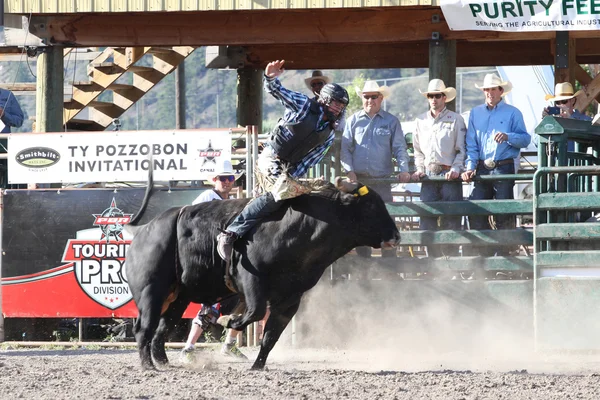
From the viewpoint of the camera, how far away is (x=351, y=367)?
8.20 m

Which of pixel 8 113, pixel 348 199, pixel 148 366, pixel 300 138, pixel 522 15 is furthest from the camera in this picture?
pixel 8 113

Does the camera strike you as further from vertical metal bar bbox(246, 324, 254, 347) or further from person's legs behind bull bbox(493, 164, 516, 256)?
vertical metal bar bbox(246, 324, 254, 347)

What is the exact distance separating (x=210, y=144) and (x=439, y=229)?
8.04ft

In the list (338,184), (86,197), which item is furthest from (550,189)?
(86,197)

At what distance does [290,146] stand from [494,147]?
259 centimetres

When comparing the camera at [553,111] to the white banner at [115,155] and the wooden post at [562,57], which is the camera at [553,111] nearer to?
the wooden post at [562,57]

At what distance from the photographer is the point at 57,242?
398 inches

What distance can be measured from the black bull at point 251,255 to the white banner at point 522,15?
4.21m

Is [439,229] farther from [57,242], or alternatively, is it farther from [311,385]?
[57,242]

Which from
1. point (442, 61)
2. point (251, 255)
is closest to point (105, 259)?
point (251, 255)

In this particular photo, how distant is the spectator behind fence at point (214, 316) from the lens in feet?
28.0

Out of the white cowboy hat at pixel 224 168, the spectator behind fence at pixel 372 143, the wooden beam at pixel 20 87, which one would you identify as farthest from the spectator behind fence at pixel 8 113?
the spectator behind fence at pixel 372 143

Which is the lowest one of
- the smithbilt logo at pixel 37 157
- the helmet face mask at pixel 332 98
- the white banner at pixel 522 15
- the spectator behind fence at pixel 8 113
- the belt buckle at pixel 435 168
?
the belt buckle at pixel 435 168

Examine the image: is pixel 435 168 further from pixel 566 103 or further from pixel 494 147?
pixel 566 103
